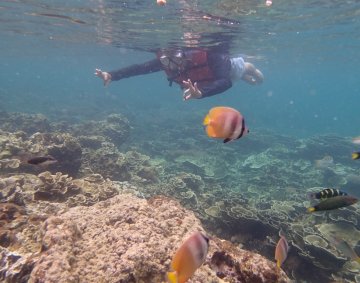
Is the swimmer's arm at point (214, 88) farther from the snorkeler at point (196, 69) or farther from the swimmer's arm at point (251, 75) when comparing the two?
the swimmer's arm at point (251, 75)

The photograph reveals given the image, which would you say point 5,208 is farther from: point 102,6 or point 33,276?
point 102,6

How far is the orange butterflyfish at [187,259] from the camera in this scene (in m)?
2.52

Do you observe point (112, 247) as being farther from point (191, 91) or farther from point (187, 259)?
point (191, 91)

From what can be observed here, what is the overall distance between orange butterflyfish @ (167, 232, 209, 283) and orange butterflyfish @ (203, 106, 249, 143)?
3.80 feet

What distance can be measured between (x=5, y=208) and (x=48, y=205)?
0.88 metres

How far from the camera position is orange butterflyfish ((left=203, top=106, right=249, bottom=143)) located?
3.22 meters

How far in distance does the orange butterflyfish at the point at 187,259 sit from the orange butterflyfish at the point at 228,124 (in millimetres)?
1159

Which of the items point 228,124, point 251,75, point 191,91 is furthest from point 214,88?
point 228,124

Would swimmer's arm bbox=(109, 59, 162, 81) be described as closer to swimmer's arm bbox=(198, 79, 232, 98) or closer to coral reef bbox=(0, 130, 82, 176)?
coral reef bbox=(0, 130, 82, 176)

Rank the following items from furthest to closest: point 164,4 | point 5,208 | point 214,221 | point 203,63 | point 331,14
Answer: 1. point 331,14
2. point 164,4
3. point 203,63
4. point 214,221
5. point 5,208

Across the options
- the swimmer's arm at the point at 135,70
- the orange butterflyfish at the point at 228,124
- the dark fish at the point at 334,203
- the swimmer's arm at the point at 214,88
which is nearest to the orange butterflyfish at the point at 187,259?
the orange butterflyfish at the point at 228,124

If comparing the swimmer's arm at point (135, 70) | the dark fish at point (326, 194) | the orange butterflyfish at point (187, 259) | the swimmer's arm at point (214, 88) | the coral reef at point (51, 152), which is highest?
the orange butterflyfish at point (187, 259)

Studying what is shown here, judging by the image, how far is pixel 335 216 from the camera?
9.12 metres

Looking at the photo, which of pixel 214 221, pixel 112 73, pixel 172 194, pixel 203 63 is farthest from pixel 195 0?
pixel 214 221
